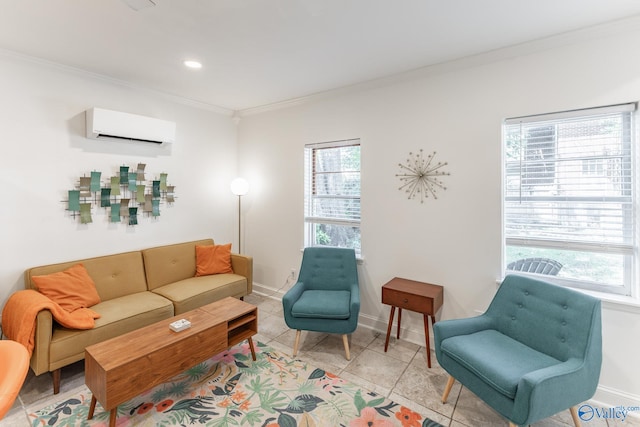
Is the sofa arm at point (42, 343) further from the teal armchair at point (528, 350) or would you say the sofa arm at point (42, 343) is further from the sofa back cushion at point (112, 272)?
the teal armchair at point (528, 350)

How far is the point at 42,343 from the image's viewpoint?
2104 millimetres

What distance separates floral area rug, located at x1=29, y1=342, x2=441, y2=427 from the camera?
1946 mm

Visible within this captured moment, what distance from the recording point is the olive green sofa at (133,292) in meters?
2.17

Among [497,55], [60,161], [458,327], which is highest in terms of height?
[497,55]

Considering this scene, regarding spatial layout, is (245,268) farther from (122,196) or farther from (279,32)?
(279,32)

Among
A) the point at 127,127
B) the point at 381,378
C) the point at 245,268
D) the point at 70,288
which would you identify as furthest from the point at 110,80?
the point at 381,378

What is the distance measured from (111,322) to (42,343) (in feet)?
1.39

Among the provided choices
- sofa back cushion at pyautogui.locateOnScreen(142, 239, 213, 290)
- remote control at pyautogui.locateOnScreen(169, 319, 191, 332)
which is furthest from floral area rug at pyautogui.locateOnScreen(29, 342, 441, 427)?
sofa back cushion at pyautogui.locateOnScreen(142, 239, 213, 290)

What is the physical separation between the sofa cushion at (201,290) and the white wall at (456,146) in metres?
0.81

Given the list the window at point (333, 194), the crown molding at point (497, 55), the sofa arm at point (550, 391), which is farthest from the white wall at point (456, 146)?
the sofa arm at point (550, 391)

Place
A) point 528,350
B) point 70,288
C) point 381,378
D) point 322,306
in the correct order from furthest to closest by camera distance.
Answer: point 322,306
point 70,288
point 381,378
point 528,350

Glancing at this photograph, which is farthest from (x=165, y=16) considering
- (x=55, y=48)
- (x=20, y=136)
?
(x=20, y=136)

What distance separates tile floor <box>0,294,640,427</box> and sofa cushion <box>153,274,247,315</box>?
0.56 m

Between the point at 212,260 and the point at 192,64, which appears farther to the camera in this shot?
the point at 212,260
